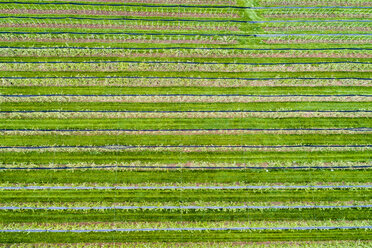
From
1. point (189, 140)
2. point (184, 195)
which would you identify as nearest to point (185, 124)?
point (189, 140)

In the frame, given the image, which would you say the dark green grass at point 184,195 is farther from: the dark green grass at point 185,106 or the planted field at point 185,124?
the dark green grass at point 185,106

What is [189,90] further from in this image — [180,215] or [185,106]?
[180,215]

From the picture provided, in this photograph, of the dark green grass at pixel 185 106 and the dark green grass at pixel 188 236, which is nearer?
the dark green grass at pixel 188 236

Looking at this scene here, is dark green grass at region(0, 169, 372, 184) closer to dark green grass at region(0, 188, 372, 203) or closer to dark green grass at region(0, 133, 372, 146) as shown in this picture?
dark green grass at region(0, 188, 372, 203)

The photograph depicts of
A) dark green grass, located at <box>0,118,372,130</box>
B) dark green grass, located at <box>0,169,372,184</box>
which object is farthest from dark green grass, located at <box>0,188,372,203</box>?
dark green grass, located at <box>0,118,372,130</box>

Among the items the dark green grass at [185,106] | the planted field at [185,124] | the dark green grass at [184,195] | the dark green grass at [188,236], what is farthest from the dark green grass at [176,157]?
the dark green grass at [188,236]
